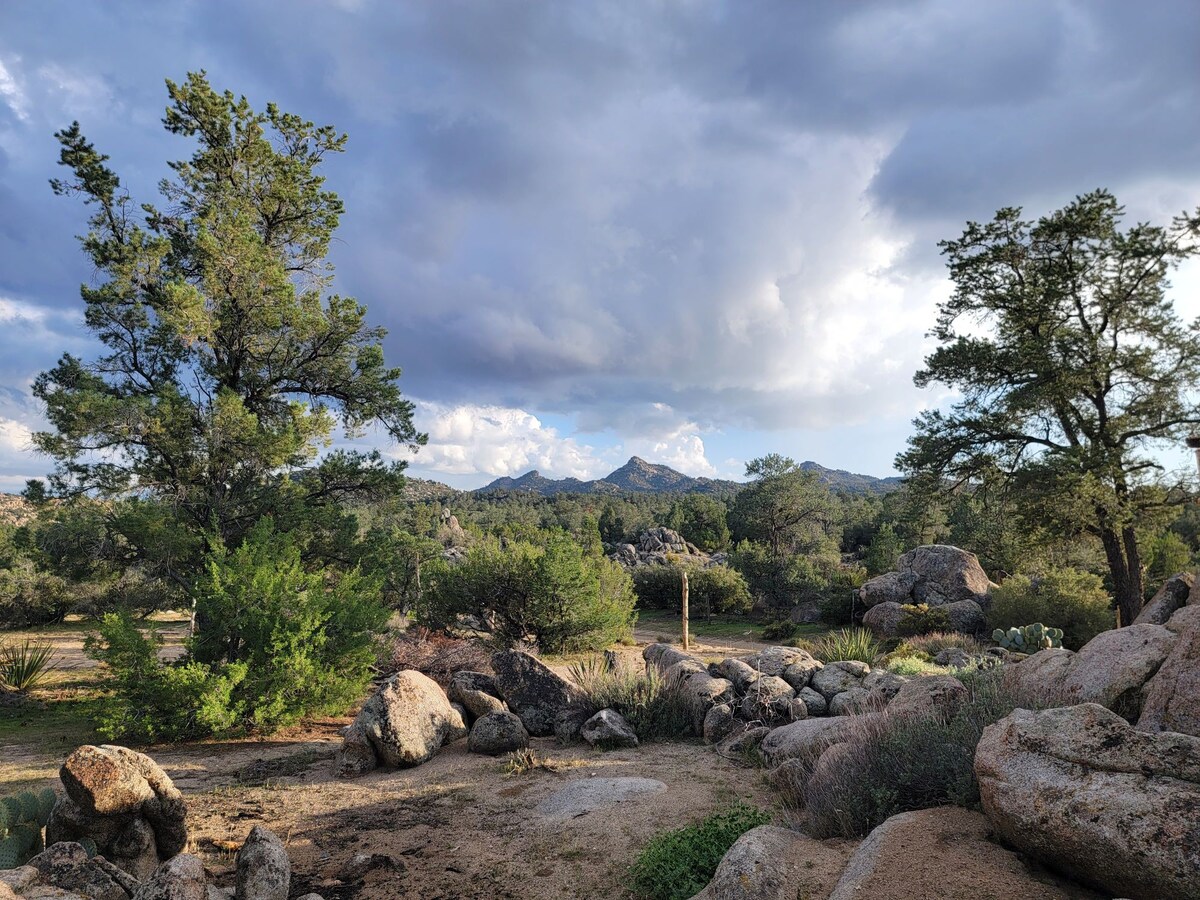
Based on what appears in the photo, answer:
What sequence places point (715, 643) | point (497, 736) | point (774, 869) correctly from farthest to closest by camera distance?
point (715, 643) < point (497, 736) < point (774, 869)

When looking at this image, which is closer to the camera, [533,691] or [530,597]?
[533,691]

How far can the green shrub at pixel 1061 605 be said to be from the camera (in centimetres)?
1859

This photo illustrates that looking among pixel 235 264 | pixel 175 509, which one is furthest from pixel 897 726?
pixel 235 264

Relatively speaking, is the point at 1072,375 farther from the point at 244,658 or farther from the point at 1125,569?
the point at 244,658

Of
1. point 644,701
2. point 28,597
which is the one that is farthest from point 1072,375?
point 28,597

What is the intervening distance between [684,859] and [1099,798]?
114 inches

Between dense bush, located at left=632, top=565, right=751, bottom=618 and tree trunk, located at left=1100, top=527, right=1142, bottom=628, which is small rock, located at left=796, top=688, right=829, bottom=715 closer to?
tree trunk, located at left=1100, top=527, right=1142, bottom=628

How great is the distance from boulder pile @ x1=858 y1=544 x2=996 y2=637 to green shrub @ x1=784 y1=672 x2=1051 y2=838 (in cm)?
1825

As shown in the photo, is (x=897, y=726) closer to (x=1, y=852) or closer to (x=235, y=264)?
(x=1, y=852)

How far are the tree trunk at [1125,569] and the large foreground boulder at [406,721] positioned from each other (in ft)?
57.9

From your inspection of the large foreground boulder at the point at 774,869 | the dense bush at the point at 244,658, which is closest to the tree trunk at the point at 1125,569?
the large foreground boulder at the point at 774,869

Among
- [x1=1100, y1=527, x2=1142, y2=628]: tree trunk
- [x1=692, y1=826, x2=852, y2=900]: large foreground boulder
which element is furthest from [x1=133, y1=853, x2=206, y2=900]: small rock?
[x1=1100, y1=527, x2=1142, y2=628]: tree trunk

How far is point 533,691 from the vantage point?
1067cm

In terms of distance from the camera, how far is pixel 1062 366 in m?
16.1
